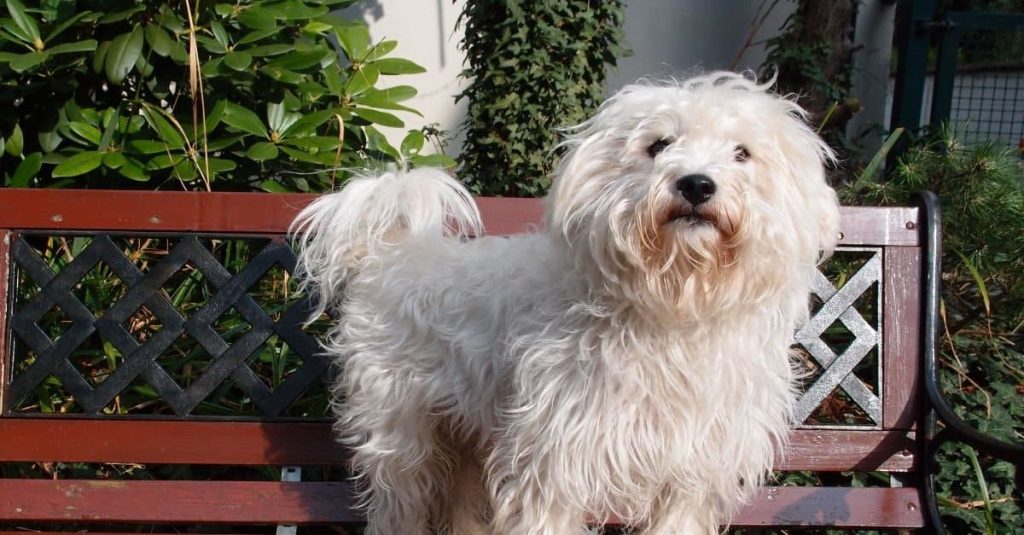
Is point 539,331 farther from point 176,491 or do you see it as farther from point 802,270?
point 176,491

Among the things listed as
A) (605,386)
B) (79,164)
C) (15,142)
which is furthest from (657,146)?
(15,142)

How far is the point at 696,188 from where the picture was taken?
207 cm

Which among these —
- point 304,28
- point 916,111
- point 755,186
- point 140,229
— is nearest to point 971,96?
point 916,111

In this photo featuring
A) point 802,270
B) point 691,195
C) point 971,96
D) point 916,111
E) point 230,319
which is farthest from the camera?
point 971,96

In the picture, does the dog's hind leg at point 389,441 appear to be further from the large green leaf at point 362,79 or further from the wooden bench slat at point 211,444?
the large green leaf at point 362,79

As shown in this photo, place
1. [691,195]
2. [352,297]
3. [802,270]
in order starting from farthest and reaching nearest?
1. [352,297]
2. [802,270]
3. [691,195]

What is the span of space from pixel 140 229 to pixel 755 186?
186 centimetres

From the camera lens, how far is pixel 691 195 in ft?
6.85

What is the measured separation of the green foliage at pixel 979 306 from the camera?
10.6 ft

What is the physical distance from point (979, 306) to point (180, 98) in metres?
3.23

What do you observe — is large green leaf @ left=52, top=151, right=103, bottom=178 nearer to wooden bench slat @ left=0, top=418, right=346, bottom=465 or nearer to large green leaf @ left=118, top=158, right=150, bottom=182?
large green leaf @ left=118, top=158, right=150, bottom=182

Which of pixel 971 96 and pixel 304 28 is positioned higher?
pixel 304 28

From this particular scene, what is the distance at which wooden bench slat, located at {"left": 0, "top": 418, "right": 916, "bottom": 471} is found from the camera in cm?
296

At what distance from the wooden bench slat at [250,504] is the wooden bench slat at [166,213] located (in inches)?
30.4
